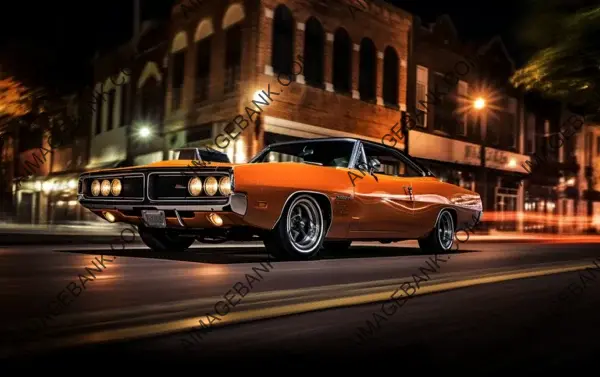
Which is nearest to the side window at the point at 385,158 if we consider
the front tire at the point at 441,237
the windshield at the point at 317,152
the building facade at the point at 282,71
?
the windshield at the point at 317,152

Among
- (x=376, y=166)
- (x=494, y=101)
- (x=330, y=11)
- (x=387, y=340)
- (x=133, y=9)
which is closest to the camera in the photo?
(x=387, y=340)

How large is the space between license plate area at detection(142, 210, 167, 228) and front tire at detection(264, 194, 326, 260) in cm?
116

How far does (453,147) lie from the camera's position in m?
31.6

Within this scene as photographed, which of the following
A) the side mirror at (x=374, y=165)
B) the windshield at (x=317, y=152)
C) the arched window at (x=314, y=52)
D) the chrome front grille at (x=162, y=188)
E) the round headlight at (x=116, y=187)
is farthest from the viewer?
the arched window at (x=314, y=52)

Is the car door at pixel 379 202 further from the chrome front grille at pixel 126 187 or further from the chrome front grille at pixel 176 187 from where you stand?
the chrome front grille at pixel 126 187

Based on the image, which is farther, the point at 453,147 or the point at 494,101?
the point at 494,101

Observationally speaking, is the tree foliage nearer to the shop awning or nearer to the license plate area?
the license plate area

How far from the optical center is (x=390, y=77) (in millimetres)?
28641

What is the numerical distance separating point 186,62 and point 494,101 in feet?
55.6

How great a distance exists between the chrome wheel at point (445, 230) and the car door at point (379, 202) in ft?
3.63

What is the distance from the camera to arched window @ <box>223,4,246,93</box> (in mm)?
23484

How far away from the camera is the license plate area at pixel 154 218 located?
7480mm

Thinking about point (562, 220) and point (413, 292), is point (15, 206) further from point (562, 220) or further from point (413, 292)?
point (413, 292)

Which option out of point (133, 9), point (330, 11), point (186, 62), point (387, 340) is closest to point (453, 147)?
point (330, 11)
